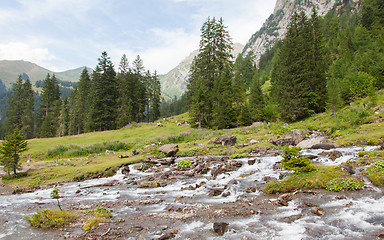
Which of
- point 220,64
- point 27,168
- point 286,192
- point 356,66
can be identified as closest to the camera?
point 286,192

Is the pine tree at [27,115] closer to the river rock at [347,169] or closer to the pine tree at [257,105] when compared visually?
the pine tree at [257,105]

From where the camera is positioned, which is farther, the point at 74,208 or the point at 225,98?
the point at 225,98

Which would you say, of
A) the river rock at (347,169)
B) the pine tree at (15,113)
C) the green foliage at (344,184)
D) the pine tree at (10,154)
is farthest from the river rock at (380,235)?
the pine tree at (15,113)

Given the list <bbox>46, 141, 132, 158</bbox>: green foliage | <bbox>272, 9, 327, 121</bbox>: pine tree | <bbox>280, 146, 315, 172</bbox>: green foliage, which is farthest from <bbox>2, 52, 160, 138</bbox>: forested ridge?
<bbox>280, 146, 315, 172</bbox>: green foliage

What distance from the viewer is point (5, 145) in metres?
18.1

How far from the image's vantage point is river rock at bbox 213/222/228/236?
6.55 meters

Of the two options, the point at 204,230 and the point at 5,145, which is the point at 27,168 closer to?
the point at 5,145

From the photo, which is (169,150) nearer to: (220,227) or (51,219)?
(51,219)

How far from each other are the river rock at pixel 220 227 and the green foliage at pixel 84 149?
26.5 m

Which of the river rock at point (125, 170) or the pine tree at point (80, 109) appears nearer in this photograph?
the river rock at point (125, 170)

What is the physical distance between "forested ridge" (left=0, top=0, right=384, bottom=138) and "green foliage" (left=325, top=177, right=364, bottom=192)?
23.7 m

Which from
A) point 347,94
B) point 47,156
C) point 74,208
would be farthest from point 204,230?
point 347,94

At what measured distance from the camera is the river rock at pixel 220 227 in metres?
6.55

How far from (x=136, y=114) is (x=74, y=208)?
57.5 meters
